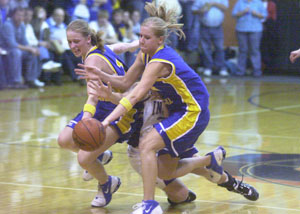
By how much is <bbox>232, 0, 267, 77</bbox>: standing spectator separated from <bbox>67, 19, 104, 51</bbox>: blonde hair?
39.8 ft

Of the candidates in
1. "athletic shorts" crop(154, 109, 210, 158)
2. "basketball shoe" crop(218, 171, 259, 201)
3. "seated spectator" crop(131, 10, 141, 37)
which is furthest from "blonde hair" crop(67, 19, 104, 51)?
"seated spectator" crop(131, 10, 141, 37)

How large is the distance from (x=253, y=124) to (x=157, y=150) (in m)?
5.12

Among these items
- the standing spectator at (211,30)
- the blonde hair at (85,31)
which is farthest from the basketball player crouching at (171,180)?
the standing spectator at (211,30)

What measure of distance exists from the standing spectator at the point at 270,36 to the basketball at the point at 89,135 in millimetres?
13554

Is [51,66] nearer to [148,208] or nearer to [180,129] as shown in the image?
[180,129]

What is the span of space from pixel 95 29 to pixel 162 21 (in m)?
9.76

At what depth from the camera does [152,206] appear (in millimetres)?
4680

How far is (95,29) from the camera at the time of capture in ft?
47.8

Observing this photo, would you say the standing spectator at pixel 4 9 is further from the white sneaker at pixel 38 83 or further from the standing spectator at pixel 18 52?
the white sneaker at pixel 38 83

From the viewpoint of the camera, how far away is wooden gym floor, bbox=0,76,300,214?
5.25 meters

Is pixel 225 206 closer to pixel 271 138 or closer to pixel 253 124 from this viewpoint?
pixel 271 138

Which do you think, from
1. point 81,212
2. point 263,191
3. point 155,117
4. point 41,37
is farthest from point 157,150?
point 41,37

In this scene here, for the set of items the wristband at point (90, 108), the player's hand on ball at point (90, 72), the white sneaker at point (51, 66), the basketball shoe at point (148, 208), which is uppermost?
the player's hand on ball at point (90, 72)

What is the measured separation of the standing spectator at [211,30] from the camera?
676 inches
